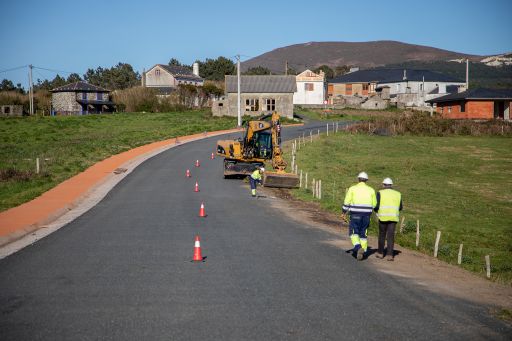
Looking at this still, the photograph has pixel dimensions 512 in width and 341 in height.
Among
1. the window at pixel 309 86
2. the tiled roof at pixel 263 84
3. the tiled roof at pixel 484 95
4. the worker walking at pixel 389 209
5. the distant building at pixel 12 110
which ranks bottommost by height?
the worker walking at pixel 389 209

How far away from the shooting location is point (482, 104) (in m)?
72.8

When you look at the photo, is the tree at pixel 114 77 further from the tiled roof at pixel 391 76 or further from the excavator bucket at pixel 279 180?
the excavator bucket at pixel 279 180

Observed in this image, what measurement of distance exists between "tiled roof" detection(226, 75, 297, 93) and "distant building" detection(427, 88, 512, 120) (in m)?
21.5

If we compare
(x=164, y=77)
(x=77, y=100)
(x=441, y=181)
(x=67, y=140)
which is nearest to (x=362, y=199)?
(x=441, y=181)

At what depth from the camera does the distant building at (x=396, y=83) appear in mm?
111000

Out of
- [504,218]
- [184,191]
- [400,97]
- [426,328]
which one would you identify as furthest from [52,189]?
[400,97]

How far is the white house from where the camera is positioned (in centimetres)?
11311

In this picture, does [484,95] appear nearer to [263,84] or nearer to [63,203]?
[263,84]

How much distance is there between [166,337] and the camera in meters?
9.28

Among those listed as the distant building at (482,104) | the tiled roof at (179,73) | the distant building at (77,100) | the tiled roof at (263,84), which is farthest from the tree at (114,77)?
the distant building at (482,104)

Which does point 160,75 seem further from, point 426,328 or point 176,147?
point 426,328

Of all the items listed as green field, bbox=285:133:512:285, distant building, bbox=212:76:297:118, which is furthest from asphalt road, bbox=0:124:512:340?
distant building, bbox=212:76:297:118

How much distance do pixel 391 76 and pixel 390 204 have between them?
355 ft

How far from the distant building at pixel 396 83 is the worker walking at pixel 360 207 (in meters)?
94.6
